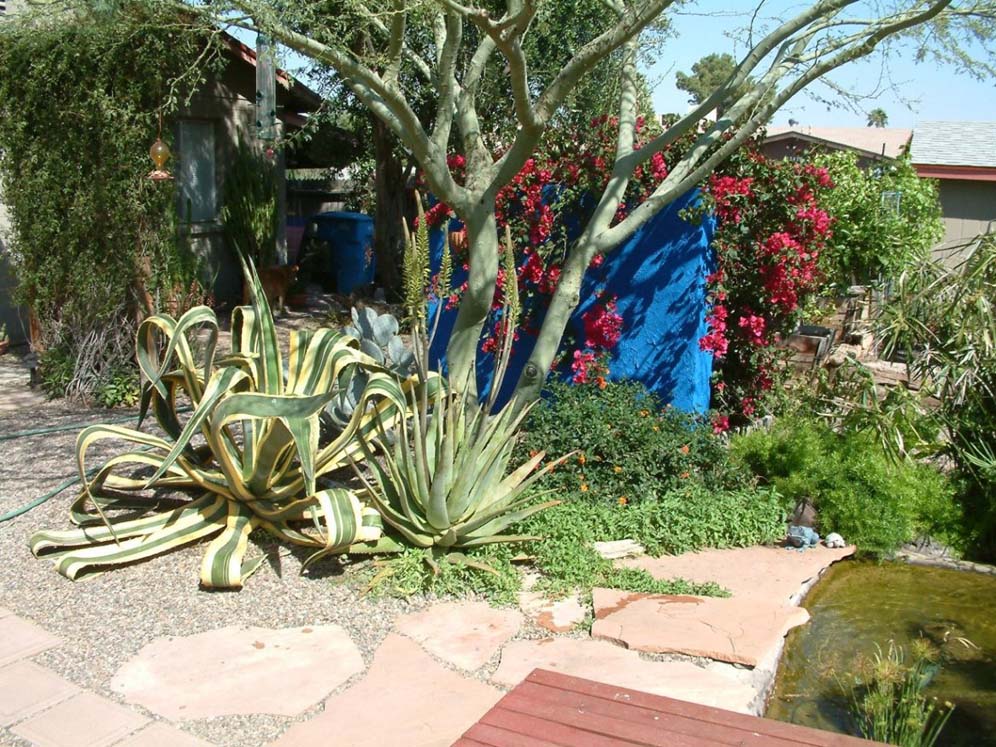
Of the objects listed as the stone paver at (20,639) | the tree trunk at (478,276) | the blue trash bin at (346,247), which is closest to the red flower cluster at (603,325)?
the tree trunk at (478,276)

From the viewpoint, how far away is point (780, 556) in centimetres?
616

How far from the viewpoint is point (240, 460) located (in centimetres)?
587

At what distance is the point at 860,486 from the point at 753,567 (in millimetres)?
1118

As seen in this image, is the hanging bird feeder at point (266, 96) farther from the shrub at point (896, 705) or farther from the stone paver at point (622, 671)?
the shrub at point (896, 705)

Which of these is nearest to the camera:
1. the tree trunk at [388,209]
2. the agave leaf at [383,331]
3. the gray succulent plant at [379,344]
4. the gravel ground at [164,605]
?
the gravel ground at [164,605]

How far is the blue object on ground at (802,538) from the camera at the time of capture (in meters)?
6.31

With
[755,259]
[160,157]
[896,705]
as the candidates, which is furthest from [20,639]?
[755,259]

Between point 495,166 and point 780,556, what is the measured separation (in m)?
3.28

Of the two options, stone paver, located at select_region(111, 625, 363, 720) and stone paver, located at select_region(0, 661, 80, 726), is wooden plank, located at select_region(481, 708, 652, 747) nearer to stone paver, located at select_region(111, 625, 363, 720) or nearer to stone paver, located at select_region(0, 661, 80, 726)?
stone paver, located at select_region(111, 625, 363, 720)

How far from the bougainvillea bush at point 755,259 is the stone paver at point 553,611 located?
3039 millimetres

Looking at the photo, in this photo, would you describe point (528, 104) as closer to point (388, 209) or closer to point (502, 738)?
point (502, 738)

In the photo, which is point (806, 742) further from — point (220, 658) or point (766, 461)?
point (766, 461)

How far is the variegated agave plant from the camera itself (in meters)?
5.26

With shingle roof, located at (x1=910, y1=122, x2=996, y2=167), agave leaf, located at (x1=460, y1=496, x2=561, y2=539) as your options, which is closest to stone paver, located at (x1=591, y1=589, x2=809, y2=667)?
agave leaf, located at (x1=460, y1=496, x2=561, y2=539)
